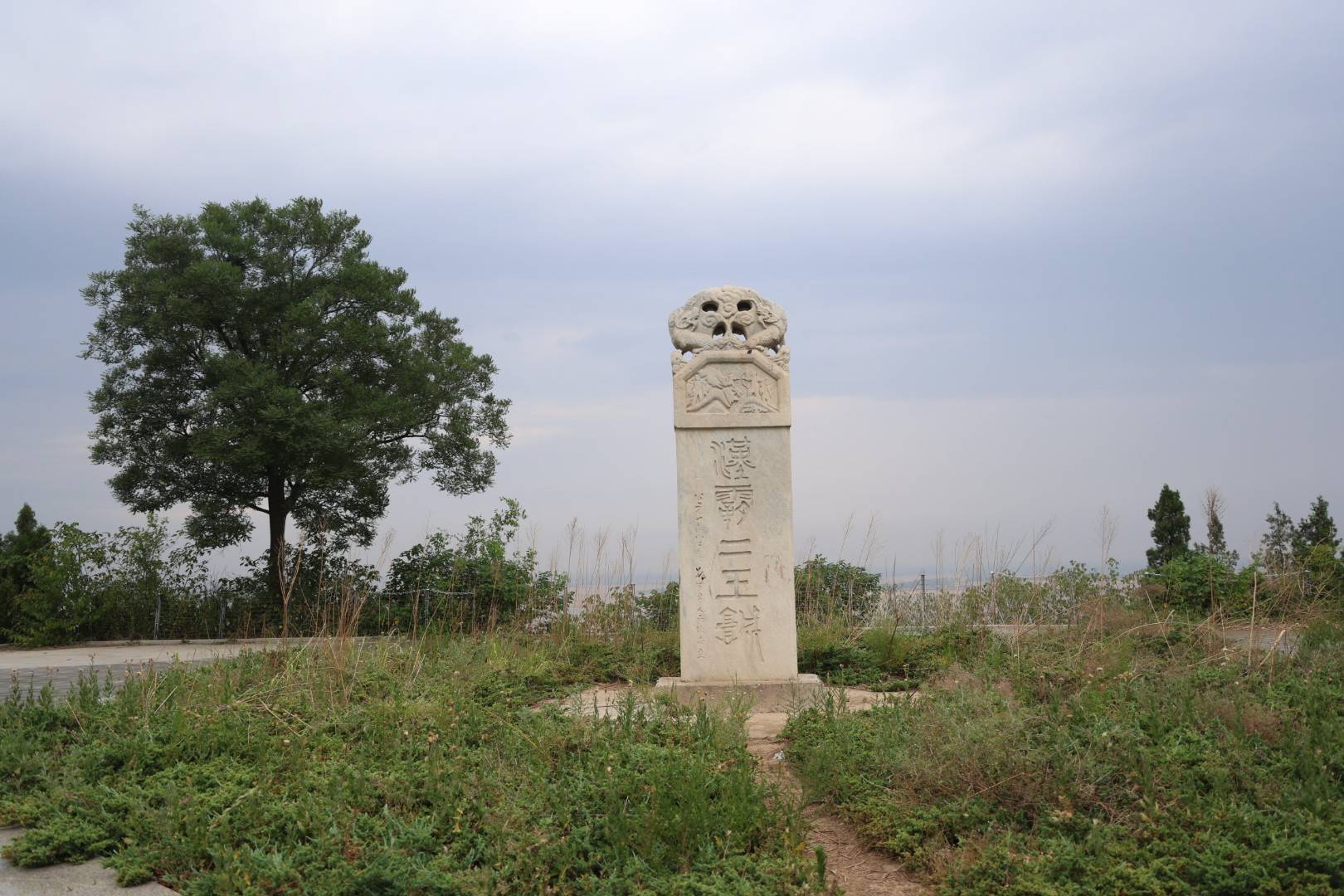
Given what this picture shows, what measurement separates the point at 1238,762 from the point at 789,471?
127 inches

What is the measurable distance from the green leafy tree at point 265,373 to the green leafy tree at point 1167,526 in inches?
390

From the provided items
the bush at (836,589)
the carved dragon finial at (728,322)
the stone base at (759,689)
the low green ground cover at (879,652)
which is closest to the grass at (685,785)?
the stone base at (759,689)

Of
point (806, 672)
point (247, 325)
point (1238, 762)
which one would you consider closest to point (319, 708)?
point (806, 672)

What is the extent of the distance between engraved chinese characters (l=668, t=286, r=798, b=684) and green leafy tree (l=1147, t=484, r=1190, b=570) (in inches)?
355

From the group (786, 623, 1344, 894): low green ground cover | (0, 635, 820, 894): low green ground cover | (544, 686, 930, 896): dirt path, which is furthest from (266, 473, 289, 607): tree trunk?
(786, 623, 1344, 894): low green ground cover

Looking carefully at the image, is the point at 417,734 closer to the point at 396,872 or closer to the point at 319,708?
the point at 319,708

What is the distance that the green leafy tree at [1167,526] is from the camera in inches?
528

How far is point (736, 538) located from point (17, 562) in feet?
38.0

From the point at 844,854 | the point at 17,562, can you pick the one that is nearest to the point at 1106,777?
the point at 844,854

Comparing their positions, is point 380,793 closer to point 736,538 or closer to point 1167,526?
point 736,538

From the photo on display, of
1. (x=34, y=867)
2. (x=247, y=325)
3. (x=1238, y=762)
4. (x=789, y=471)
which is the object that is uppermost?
(x=247, y=325)

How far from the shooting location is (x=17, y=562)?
43.7ft

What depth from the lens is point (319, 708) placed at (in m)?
5.12

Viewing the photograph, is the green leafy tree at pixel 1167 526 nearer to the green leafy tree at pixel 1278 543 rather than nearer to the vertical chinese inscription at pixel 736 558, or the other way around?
the green leafy tree at pixel 1278 543
